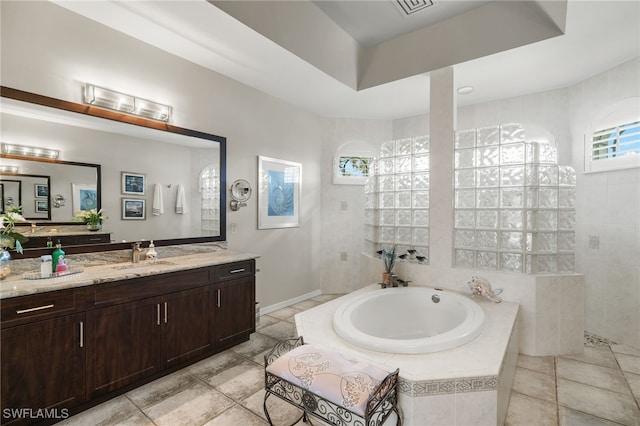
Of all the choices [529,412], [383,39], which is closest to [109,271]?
[529,412]

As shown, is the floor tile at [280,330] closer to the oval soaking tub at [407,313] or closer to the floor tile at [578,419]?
the oval soaking tub at [407,313]

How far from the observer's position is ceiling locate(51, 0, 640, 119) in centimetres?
216

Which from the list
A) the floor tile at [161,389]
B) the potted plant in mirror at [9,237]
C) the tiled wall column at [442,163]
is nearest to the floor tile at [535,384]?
the tiled wall column at [442,163]

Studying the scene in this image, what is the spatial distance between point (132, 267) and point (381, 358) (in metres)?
1.90

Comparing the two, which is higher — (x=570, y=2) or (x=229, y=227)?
(x=570, y=2)

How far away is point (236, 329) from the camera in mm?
2723

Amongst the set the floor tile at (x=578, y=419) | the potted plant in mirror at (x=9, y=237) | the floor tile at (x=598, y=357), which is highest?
the potted plant in mirror at (x=9, y=237)

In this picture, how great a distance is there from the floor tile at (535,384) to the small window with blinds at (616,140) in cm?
214

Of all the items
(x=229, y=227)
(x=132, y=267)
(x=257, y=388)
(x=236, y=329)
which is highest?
(x=229, y=227)

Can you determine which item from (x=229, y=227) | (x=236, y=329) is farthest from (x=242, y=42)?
(x=236, y=329)

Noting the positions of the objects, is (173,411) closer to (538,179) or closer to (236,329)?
(236,329)

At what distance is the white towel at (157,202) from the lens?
2.62m

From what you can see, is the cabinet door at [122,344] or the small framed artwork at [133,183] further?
the small framed artwork at [133,183]

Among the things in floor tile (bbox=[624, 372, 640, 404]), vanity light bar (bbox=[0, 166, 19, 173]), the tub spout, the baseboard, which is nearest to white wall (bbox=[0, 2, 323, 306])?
the baseboard
